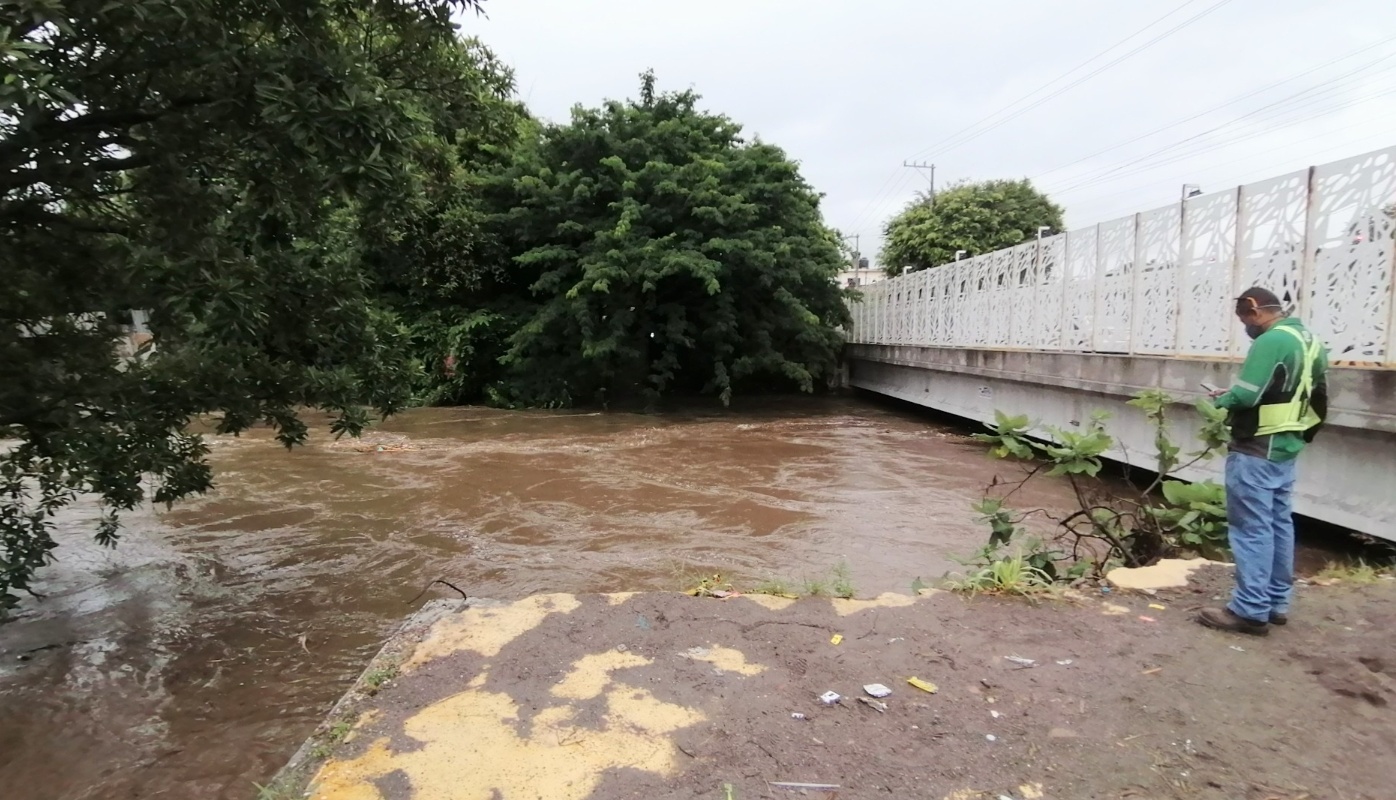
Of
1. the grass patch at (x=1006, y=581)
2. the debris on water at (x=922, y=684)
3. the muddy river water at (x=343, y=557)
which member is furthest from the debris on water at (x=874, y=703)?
the muddy river water at (x=343, y=557)

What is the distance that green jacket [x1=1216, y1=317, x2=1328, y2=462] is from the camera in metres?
3.27

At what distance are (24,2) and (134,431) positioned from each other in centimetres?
321

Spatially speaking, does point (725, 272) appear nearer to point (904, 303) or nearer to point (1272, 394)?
point (904, 303)

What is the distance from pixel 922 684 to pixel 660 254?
13265mm

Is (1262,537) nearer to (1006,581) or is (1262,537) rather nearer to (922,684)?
(1006,581)

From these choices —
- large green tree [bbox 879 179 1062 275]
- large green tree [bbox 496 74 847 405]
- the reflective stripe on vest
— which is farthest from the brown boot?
large green tree [bbox 879 179 1062 275]

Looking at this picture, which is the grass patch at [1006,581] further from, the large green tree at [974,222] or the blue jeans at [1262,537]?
the large green tree at [974,222]

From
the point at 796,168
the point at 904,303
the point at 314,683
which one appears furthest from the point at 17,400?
the point at 904,303

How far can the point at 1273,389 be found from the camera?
329cm

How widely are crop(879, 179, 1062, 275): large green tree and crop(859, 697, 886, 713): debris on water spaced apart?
87.8 feet

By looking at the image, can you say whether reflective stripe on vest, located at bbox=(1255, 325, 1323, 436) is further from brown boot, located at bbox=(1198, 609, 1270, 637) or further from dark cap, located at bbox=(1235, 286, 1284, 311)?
brown boot, located at bbox=(1198, 609, 1270, 637)

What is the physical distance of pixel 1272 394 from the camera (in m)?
3.29

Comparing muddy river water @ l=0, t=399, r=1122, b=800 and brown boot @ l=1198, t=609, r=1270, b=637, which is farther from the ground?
brown boot @ l=1198, t=609, r=1270, b=637

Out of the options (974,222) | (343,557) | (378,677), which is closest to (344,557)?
(343,557)
